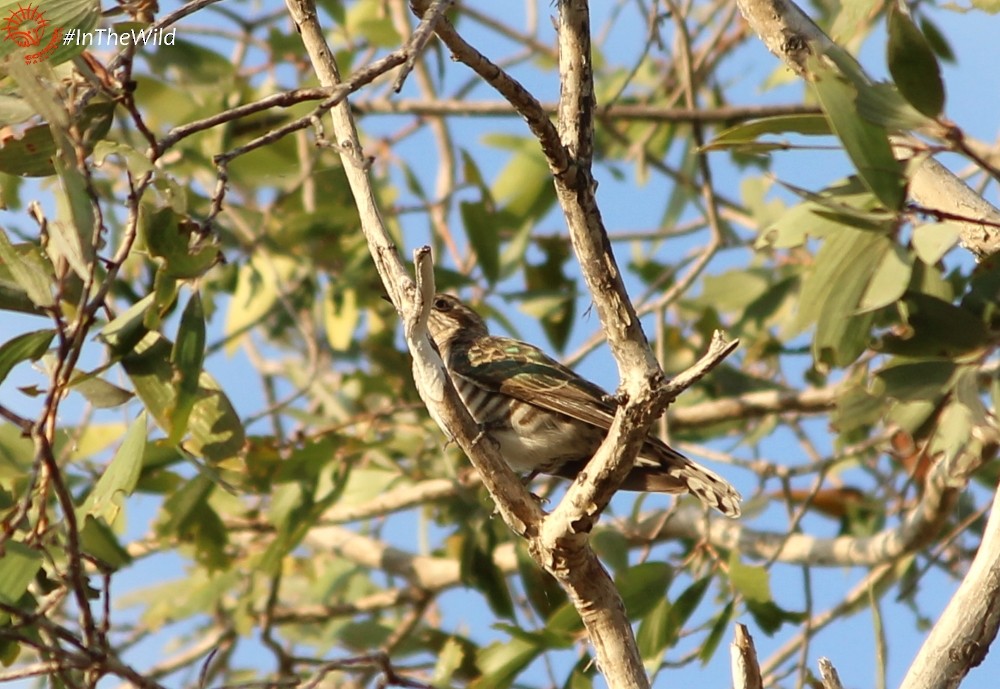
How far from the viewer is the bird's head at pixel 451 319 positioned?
6.52 meters

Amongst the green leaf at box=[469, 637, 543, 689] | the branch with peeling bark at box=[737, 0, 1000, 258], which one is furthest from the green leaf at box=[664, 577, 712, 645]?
the branch with peeling bark at box=[737, 0, 1000, 258]

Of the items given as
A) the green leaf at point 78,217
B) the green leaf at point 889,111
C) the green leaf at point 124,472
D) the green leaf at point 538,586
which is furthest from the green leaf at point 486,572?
the green leaf at point 889,111

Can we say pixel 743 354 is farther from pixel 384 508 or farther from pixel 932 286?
pixel 932 286

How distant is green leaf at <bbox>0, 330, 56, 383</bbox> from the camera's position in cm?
362

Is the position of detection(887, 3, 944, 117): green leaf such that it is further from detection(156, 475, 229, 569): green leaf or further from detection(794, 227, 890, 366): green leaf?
detection(156, 475, 229, 569): green leaf

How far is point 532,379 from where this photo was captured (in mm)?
5461

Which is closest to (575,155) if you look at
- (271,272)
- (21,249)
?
(21,249)

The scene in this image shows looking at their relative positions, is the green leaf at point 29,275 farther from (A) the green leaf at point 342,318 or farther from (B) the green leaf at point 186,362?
(A) the green leaf at point 342,318

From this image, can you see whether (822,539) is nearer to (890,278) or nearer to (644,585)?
(644,585)

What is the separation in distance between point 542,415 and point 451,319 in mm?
1352

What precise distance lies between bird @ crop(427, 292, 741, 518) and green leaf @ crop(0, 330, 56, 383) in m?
1.54

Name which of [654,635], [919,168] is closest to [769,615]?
[654,635]

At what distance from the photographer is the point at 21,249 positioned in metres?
3.78

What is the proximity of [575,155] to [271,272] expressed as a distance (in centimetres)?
424
